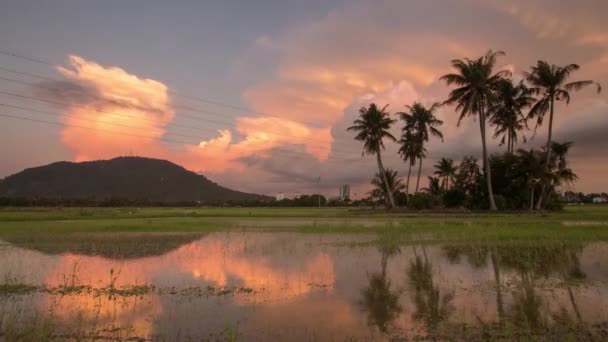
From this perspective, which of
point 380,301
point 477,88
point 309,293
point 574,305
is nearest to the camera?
point 574,305

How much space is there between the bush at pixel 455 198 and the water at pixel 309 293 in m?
36.1

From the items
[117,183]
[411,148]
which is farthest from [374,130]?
[117,183]

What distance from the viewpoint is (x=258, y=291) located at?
9.75 metres

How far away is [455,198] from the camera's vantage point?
173 ft

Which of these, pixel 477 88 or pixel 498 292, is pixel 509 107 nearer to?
pixel 477 88

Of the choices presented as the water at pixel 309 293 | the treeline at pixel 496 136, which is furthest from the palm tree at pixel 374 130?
the water at pixel 309 293

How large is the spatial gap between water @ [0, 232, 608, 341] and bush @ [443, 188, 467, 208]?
1421 inches

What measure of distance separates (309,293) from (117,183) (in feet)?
539

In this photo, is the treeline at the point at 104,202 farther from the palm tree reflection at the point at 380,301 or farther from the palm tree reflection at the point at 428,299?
the palm tree reflection at the point at 380,301

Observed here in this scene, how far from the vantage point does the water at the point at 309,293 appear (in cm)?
680

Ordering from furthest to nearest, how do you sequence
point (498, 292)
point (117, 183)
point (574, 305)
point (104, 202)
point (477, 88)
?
point (117, 183) < point (104, 202) < point (477, 88) < point (498, 292) < point (574, 305)

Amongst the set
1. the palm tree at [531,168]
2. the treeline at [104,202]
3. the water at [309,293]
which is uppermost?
the palm tree at [531,168]

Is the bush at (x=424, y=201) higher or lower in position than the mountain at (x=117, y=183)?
lower

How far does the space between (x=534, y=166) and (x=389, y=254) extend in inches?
1442
